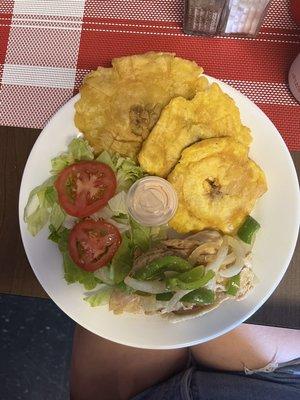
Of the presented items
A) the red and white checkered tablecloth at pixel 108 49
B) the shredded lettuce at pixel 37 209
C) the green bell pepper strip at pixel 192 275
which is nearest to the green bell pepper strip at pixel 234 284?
the green bell pepper strip at pixel 192 275

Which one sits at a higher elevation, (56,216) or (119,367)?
(56,216)

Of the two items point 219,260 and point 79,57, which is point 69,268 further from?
point 79,57

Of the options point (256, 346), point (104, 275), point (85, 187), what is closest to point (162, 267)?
point (104, 275)

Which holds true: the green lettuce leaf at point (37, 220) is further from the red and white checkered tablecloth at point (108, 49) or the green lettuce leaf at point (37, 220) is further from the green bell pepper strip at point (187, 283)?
the green bell pepper strip at point (187, 283)

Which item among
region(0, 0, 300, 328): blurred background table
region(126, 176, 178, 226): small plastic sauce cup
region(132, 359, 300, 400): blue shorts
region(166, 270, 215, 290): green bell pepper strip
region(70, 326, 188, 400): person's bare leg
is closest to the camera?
region(166, 270, 215, 290): green bell pepper strip

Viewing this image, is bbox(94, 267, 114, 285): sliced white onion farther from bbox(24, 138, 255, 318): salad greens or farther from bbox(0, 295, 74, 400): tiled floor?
bbox(0, 295, 74, 400): tiled floor

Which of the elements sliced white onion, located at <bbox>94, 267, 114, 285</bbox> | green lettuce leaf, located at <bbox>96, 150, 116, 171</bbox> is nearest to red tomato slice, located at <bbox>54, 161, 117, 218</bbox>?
green lettuce leaf, located at <bbox>96, 150, 116, 171</bbox>
